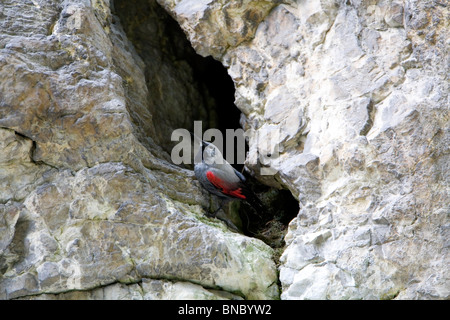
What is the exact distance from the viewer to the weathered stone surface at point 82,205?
160 inches

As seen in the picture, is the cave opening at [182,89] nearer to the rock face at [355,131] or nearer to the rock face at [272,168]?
the rock face at [355,131]

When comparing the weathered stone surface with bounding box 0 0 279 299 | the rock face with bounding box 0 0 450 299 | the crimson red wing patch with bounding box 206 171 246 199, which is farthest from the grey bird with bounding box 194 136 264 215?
the weathered stone surface with bounding box 0 0 279 299

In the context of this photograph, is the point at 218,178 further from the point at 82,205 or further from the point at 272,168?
the point at 82,205

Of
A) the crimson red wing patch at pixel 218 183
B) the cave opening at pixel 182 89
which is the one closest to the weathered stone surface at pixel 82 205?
the crimson red wing patch at pixel 218 183

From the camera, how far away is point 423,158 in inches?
154

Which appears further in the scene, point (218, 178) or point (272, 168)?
point (218, 178)

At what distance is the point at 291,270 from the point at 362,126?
1.44 meters

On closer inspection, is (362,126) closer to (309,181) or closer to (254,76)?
(309,181)

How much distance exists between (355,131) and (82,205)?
2.54m

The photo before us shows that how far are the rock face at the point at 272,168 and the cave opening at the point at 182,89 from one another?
111 centimetres

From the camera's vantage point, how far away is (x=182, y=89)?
6.54m

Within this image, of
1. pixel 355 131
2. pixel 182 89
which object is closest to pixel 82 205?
pixel 355 131

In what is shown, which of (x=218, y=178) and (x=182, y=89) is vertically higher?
(x=182, y=89)
